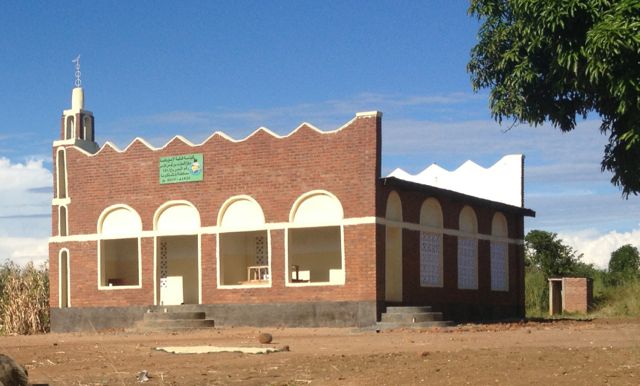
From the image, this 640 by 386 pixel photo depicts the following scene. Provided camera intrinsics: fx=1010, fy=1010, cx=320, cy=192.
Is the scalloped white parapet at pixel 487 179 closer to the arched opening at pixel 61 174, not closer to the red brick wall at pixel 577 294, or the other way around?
the red brick wall at pixel 577 294

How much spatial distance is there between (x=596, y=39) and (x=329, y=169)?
37.9ft

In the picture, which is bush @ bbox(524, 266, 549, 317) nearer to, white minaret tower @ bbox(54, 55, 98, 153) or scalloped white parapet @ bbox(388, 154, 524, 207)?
scalloped white parapet @ bbox(388, 154, 524, 207)

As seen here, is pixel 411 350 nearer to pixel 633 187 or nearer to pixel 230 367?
pixel 230 367

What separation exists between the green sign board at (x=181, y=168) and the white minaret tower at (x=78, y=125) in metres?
4.16

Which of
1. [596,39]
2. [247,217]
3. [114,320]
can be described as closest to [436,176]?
[247,217]

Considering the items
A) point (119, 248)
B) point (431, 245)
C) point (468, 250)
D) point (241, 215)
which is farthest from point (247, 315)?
point (468, 250)

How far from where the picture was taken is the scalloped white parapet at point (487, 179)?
40750 millimetres

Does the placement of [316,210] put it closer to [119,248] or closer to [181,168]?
[181,168]

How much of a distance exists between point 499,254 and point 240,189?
11626 mm

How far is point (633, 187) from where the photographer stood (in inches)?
997

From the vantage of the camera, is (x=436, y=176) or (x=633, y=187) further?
(x=436, y=176)

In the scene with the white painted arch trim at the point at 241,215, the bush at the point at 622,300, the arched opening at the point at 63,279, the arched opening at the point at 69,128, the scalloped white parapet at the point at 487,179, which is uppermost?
the arched opening at the point at 69,128

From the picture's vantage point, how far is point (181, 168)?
33.8 metres

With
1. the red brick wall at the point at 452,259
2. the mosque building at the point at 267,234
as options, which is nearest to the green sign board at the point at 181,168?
the mosque building at the point at 267,234
